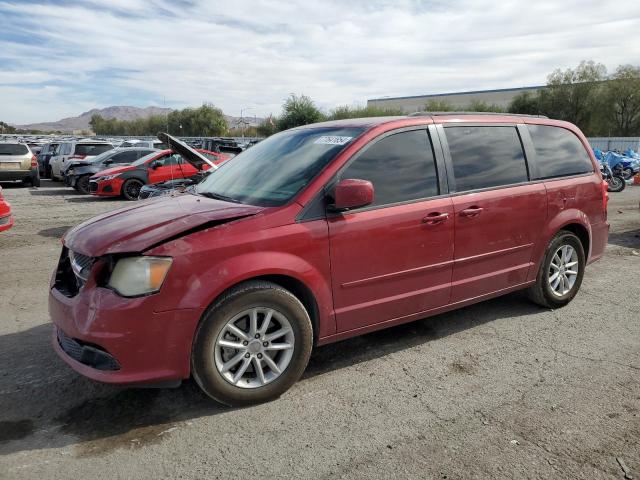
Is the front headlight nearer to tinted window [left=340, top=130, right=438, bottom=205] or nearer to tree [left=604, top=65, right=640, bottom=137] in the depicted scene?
tinted window [left=340, top=130, right=438, bottom=205]

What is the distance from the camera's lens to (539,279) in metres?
4.84

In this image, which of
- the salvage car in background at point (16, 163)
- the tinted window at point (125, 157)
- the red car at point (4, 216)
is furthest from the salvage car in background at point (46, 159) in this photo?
the red car at point (4, 216)

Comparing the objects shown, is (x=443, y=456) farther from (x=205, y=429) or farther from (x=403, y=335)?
(x=403, y=335)

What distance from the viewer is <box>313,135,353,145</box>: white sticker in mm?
3789

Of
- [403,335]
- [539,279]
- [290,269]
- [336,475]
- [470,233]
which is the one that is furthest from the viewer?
[539,279]

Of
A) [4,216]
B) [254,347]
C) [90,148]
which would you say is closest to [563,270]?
[254,347]

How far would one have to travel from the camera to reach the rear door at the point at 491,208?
13.5ft

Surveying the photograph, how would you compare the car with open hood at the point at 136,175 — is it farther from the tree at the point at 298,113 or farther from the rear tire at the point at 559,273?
the tree at the point at 298,113

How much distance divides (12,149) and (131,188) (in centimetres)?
576

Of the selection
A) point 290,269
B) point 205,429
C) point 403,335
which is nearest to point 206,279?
point 290,269

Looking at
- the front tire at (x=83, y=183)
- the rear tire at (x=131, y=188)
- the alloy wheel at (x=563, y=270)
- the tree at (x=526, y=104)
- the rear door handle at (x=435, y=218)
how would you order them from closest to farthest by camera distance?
the rear door handle at (x=435, y=218) < the alloy wheel at (x=563, y=270) < the rear tire at (x=131, y=188) < the front tire at (x=83, y=183) < the tree at (x=526, y=104)

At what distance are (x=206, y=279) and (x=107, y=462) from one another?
1.09m

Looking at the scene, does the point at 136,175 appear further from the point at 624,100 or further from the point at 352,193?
the point at 624,100

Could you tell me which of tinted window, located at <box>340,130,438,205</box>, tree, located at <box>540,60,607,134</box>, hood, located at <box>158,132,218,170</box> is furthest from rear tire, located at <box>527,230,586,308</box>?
tree, located at <box>540,60,607,134</box>
